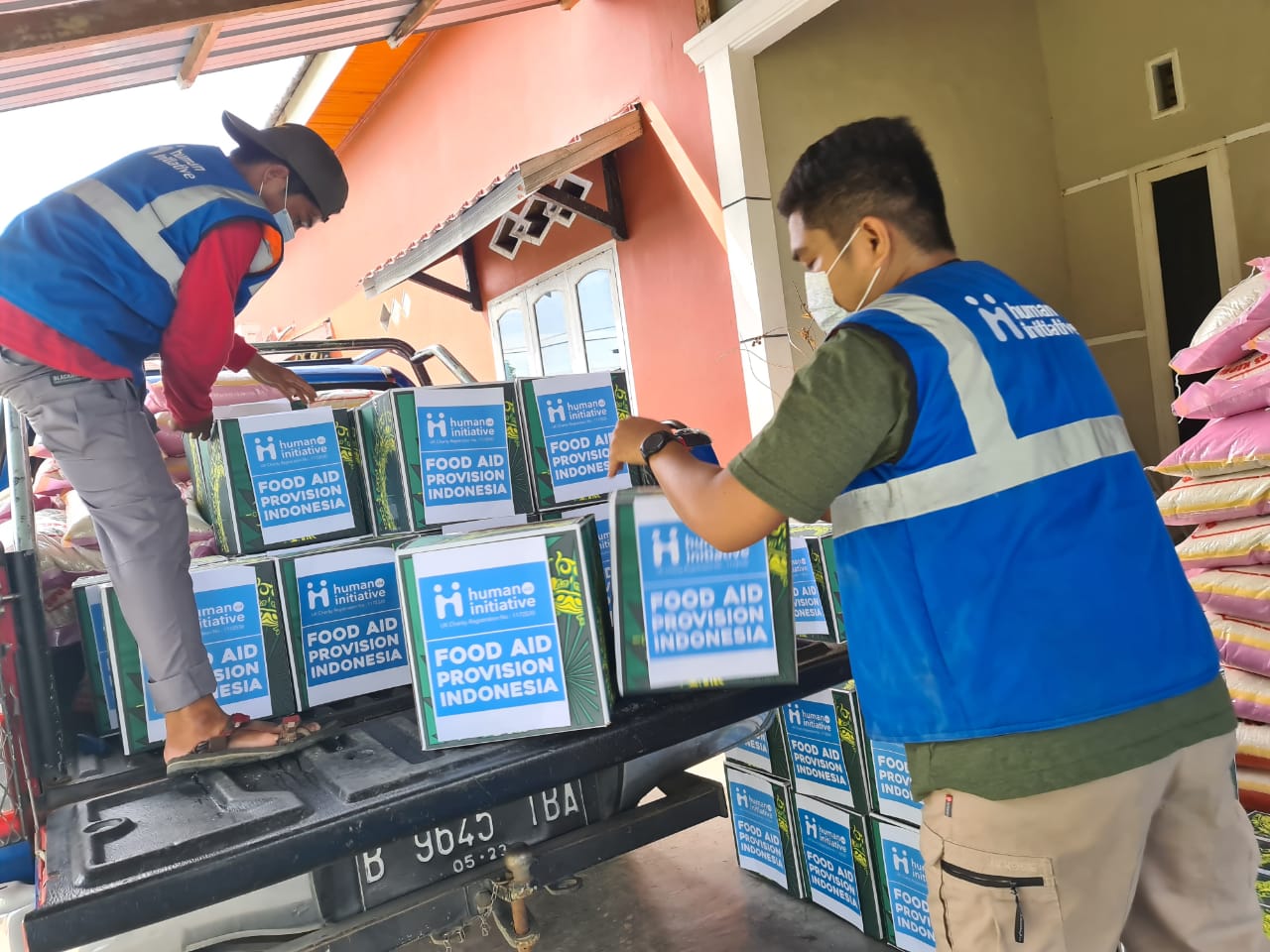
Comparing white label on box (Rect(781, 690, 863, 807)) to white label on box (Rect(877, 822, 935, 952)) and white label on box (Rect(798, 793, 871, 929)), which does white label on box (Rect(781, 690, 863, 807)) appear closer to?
white label on box (Rect(798, 793, 871, 929))

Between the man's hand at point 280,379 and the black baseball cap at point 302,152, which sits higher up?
the black baseball cap at point 302,152

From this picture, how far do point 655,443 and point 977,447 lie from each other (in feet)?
1.83

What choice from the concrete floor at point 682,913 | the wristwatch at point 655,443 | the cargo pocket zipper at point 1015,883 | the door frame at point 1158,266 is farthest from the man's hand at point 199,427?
the door frame at point 1158,266

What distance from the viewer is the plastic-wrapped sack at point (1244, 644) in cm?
302

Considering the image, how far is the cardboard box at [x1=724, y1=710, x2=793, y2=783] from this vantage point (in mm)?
2787

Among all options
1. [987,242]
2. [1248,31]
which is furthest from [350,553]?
[1248,31]

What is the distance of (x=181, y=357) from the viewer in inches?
83.7

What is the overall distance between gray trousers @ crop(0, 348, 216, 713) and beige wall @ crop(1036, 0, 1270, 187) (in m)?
5.95

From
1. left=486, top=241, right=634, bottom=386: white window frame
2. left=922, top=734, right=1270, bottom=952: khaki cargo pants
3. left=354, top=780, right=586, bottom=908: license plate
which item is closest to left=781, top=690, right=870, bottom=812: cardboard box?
left=354, top=780, right=586, bottom=908: license plate

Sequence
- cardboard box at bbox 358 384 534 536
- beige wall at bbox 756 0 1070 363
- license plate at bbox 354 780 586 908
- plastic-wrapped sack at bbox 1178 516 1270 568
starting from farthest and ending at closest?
beige wall at bbox 756 0 1070 363 < plastic-wrapped sack at bbox 1178 516 1270 568 < cardboard box at bbox 358 384 534 536 < license plate at bbox 354 780 586 908

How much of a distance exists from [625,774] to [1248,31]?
18.4 ft

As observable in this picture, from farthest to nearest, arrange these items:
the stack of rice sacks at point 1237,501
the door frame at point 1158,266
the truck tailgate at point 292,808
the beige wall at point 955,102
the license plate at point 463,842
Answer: the door frame at point 1158,266, the beige wall at point 955,102, the stack of rice sacks at point 1237,501, the license plate at point 463,842, the truck tailgate at point 292,808

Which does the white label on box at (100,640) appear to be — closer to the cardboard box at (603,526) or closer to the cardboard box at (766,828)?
the cardboard box at (603,526)

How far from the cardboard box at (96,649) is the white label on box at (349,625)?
1.33 ft
